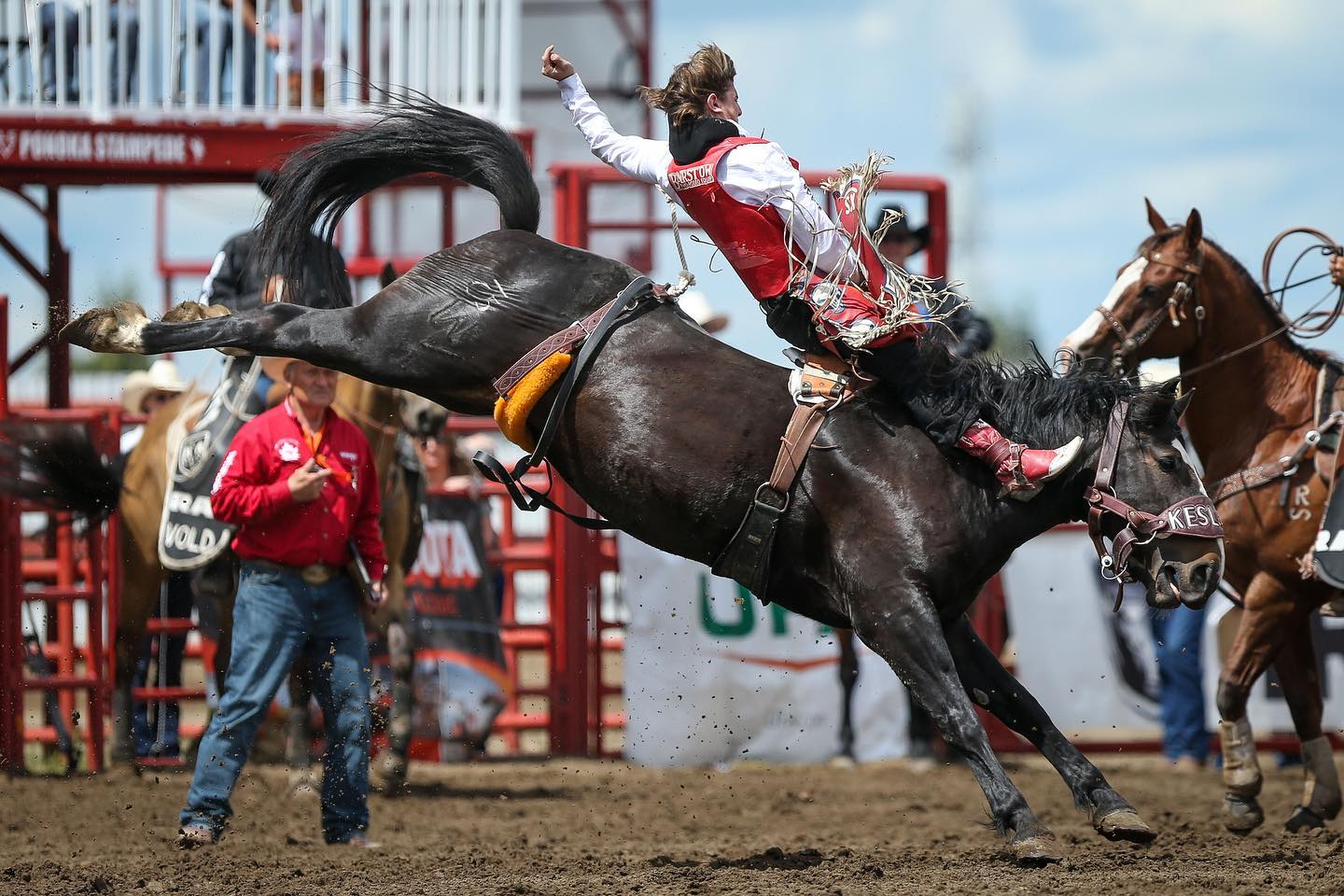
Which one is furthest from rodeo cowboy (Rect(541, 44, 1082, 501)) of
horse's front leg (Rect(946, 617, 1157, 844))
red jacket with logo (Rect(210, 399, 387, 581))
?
red jacket with logo (Rect(210, 399, 387, 581))

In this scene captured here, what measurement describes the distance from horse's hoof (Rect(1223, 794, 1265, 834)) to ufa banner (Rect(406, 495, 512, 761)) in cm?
395

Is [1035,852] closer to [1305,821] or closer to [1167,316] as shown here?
[1305,821]

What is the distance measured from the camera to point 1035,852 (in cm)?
440

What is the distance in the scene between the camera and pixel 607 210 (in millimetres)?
12883

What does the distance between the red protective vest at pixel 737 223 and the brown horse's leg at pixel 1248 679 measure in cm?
267

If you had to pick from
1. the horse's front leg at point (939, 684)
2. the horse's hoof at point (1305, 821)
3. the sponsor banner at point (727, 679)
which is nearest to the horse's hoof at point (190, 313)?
the horse's front leg at point (939, 684)

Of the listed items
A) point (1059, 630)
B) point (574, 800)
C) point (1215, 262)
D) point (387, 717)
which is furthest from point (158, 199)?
point (1215, 262)

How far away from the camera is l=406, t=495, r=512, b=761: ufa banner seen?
332 inches

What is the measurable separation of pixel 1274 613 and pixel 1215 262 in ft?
4.83

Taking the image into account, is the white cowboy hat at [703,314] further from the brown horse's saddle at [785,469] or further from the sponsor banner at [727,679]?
the brown horse's saddle at [785,469]

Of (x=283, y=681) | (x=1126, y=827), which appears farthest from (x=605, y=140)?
(x=1126, y=827)

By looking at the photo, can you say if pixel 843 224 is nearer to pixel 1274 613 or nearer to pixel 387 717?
pixel 1274 613

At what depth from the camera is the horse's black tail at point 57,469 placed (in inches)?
278

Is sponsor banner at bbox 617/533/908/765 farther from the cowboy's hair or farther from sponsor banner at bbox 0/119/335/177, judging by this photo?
the cowboy's hair
